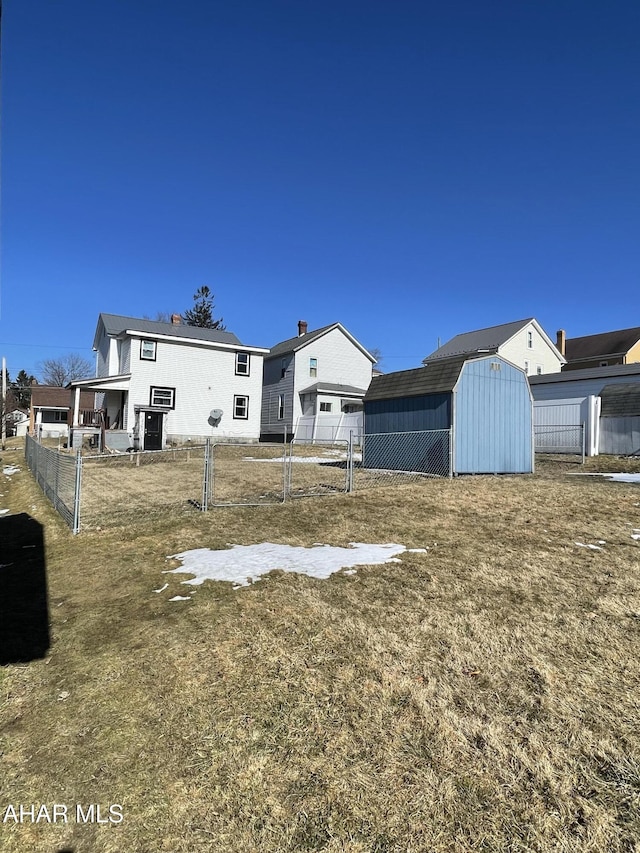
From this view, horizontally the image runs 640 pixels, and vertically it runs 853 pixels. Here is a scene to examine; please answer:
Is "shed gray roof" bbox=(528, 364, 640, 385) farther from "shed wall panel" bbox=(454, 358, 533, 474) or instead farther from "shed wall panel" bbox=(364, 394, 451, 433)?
"shed wall panel" bbox=(364, 394, 451, 433)

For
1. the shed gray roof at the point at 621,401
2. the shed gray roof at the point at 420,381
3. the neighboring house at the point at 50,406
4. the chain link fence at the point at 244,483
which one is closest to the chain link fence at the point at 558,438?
the shed gray roof at the point at 621,401

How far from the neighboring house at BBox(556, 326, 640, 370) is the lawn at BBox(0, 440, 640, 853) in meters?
39.6

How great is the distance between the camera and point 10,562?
642cm

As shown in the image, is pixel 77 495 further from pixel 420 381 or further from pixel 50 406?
pixel 50 406

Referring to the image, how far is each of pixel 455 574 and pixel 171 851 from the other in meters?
3.95

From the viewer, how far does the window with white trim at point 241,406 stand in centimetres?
2938

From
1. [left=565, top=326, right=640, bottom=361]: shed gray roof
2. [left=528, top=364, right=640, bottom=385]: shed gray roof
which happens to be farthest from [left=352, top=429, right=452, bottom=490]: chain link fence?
[left=565, top=326, right=640, bottom=361]: shed gray roof

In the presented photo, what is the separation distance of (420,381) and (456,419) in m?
1.85

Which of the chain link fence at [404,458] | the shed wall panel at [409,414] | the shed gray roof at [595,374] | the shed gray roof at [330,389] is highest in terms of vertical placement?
the shed gray roof at [595,374]

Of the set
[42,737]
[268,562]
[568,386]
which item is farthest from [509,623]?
[568,386]

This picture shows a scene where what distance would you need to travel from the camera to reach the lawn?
2.14 metres

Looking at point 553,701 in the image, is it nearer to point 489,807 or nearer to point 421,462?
point 489,807

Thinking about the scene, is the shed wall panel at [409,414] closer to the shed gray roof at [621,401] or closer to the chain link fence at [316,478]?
the chain link fence at [316,478]

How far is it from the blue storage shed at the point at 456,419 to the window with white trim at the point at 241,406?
1527 centimetres
